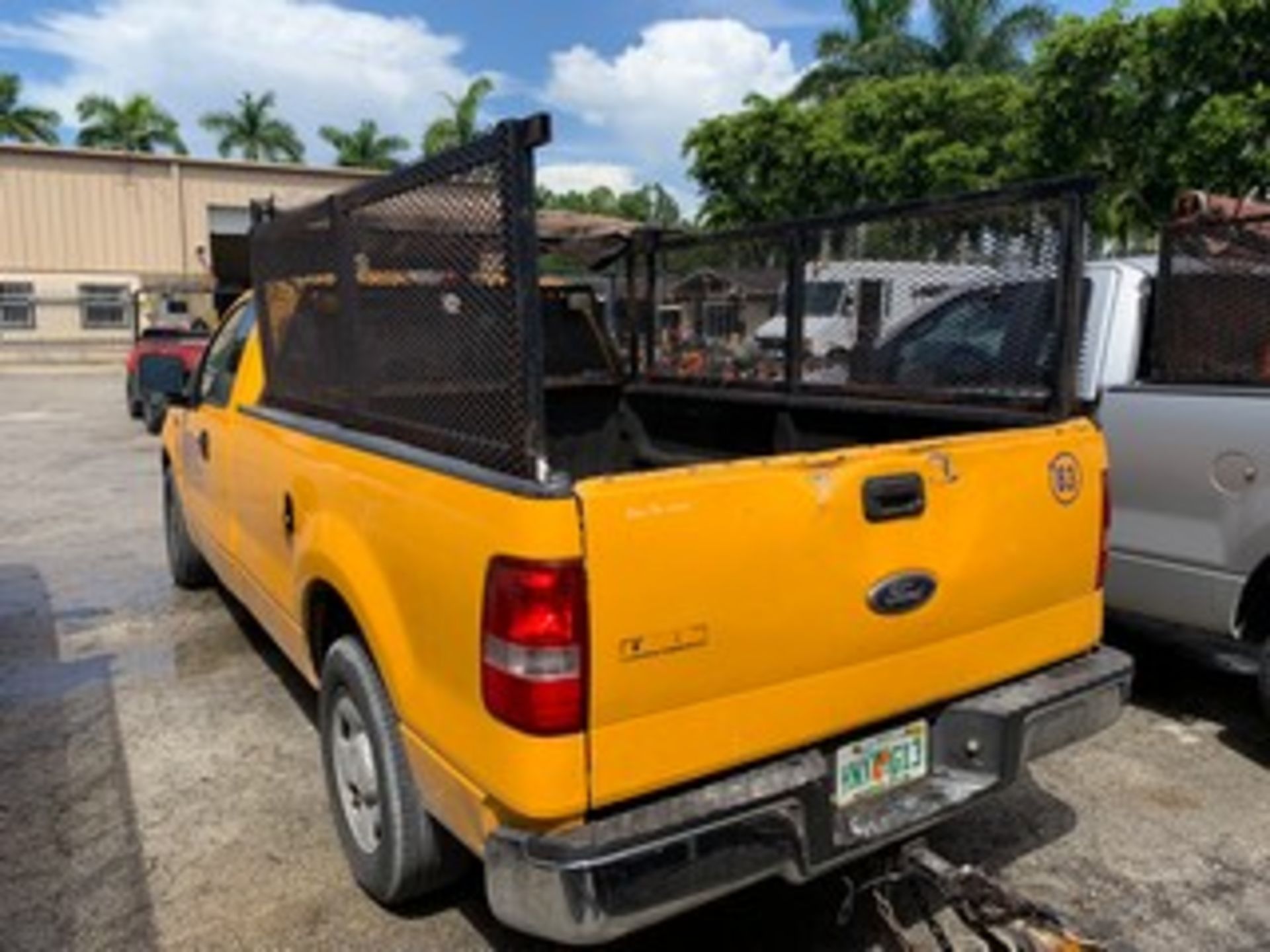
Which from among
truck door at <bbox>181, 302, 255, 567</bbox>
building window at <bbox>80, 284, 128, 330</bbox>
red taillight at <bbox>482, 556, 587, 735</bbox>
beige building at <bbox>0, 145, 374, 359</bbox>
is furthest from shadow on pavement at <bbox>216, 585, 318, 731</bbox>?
building window at <bbox>80, 284, 128, 330</bbox>

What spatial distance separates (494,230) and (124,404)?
2029 centimetres

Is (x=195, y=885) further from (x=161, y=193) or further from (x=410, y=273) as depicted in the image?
(x=161, y=193)

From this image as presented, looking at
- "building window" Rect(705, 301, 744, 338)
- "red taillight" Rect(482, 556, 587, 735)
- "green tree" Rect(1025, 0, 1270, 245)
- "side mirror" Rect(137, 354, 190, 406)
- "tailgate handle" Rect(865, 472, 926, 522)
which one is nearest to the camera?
"red taillight" Rect(482, 556, 587, 735)

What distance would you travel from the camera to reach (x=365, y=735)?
2.99m

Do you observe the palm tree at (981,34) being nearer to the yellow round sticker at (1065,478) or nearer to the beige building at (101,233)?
the beige building at (101,233)

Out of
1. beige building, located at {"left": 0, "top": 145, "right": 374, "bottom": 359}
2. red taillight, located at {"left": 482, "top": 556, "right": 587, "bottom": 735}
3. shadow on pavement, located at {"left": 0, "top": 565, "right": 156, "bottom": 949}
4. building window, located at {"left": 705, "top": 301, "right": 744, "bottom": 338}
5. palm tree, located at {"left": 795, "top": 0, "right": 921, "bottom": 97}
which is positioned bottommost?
shadow on pavement, located at {"left": 0, "top": 565, "right": 156, "bottom": 949}

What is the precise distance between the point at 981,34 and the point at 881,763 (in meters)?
29.1

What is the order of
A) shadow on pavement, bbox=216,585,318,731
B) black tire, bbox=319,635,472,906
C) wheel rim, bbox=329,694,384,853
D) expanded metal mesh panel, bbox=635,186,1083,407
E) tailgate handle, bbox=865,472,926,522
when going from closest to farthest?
tailgate handle, bbox=865,472,926,522 → black tire, bbox=319,635,472,906 → wheel rim, bbox=329,694,384,853 → expanded metal mesh panel, bbox=635,186,1083,407 → shadow on pavement, bbox=216,585,318,731

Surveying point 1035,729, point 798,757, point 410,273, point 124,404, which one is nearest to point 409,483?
point 410,273

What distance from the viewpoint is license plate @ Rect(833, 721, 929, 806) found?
2.59 meters

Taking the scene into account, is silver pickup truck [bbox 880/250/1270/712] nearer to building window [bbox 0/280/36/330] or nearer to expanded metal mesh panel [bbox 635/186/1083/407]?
expanded metal mesh panel [bbox 635/186/1083/407]

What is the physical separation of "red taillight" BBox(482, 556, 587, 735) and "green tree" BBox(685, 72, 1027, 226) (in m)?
17.6

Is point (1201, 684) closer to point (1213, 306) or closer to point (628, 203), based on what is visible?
point (1213, 306)

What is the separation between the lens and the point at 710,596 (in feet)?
7.49
